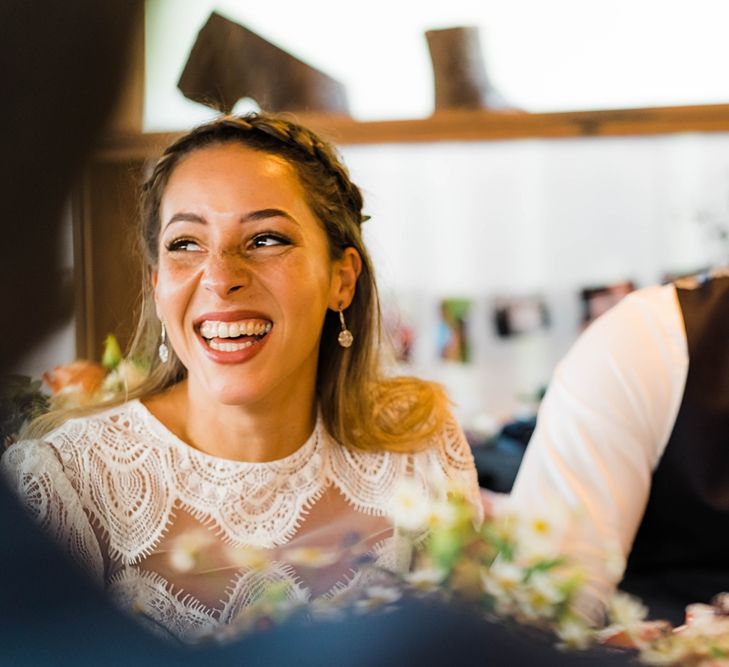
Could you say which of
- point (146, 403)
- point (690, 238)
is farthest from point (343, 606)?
point (690, 238)

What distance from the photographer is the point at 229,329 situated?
0.73 m

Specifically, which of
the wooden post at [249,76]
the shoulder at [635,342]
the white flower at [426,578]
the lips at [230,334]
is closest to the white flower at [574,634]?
the white flower at [426,578]

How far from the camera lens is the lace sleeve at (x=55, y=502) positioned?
2.47 ft

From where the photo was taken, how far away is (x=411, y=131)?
0.84 m

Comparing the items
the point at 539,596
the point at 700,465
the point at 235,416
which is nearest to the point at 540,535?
the point at 539,596

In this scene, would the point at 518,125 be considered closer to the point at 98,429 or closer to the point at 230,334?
the point at 230,334

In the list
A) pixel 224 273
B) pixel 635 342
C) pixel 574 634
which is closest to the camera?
pixel 224 273

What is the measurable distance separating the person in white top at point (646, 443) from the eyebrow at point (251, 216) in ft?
1.06

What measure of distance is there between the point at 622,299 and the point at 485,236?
0.50ft

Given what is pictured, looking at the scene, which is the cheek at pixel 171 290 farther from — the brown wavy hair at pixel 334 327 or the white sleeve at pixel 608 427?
the white sleeve at pixel 608 427

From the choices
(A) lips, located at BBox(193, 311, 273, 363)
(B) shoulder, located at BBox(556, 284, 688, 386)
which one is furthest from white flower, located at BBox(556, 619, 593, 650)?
(A) lips, located at BBox(193, 311, 273, 363)

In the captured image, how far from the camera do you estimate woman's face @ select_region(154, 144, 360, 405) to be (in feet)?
2.35

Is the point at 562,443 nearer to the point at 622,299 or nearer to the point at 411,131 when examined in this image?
the point at 622,299

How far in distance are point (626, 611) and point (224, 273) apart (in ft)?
1.54
